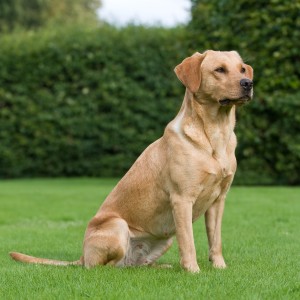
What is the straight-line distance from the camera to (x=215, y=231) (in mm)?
5688

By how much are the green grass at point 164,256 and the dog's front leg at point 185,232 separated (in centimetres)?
10

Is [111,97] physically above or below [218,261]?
above

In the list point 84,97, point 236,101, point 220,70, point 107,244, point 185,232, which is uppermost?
point 220,70

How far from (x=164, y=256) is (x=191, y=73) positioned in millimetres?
1993

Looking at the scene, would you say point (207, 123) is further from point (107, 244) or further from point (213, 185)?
point (107, 244)

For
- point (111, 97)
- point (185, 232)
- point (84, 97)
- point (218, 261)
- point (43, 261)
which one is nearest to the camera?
point (185, 232)

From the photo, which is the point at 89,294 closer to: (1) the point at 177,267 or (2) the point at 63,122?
(1) the point at 177,267

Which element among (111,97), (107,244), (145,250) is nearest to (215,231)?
(145,250)

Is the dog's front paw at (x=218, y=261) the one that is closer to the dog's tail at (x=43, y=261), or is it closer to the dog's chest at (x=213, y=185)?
the dog's chest at (x=213, y=185)

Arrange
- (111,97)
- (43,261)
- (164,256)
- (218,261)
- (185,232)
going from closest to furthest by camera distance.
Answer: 1. (185,232)
2. (218,261)
3. (43,261)
4. (164,256)
5. (111,97)

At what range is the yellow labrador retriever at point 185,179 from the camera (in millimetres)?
5305

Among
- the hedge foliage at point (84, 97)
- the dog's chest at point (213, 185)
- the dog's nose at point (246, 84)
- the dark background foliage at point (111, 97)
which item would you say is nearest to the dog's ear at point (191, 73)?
the dog's nose at point (246, 84)

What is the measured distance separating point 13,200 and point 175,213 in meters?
7.21

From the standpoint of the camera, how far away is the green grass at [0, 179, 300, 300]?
4.53 metres
